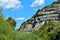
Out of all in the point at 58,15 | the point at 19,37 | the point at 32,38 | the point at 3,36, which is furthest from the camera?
the point at 58,15

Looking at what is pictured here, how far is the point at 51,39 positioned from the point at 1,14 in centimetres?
2564

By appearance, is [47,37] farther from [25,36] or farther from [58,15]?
[58,15]

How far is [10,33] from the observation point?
1570 inches

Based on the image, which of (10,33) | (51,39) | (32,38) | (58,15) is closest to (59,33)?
(51,39)

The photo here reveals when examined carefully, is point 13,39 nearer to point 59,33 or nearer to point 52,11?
point 59,33

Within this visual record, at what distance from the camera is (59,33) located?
7125cm

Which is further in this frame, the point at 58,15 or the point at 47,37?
the point at 58,15

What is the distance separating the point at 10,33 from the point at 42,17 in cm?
15493

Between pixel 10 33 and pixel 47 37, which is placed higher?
pixel 10 33

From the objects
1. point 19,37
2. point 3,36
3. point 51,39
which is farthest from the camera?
point 51,39

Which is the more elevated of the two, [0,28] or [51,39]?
[0,28]

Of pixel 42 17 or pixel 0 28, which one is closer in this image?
pixel 0 28

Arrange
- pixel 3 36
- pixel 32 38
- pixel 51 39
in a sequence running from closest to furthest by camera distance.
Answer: pixel 3 36
pixel 32 38
pixel 51 39

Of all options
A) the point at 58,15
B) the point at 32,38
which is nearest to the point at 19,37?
the point at 32,38
